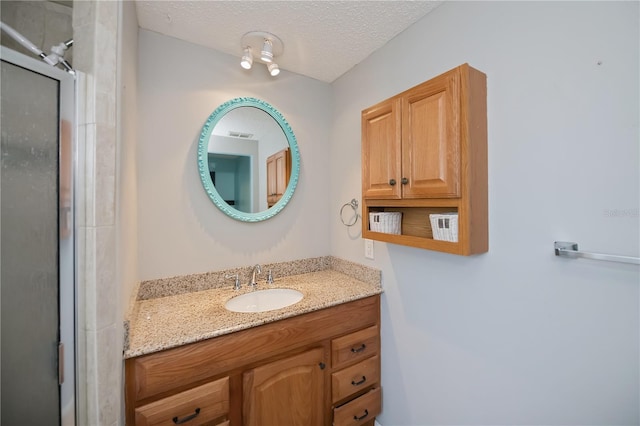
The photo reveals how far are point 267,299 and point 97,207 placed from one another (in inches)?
40.4

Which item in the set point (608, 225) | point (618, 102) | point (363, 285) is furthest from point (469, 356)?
point (618, 102)

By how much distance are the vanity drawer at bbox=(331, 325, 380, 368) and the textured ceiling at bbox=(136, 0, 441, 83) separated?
5.50ft

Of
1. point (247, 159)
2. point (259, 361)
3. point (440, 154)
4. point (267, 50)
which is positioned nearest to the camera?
point (440, 154)

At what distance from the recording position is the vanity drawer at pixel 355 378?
142cm

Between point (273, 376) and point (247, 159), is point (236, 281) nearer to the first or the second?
point (273, 376)

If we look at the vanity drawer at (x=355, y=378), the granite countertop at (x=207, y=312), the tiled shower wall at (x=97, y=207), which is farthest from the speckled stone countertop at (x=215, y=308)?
the vanity drawer at (x=355, y=378)

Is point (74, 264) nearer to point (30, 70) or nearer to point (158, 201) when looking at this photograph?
point (30, 70)

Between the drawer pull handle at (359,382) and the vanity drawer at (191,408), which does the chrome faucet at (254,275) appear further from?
the drawer pull handle at (359,382)

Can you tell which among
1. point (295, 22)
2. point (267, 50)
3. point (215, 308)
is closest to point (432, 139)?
point (295, 22)

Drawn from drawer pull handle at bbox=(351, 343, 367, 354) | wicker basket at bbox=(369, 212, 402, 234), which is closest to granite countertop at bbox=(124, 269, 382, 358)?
drawer pull handle at bbox=(351, 343, 367, 354)

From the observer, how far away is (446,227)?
3.56 ft

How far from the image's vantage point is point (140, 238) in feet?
4.57

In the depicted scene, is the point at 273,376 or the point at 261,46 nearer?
the point at 273,376

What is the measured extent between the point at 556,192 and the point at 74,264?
1.56m
